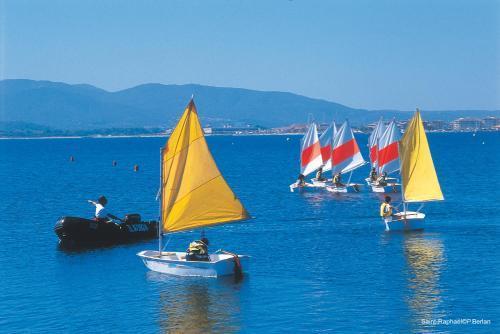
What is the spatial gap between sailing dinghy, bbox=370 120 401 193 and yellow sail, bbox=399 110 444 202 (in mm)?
28152

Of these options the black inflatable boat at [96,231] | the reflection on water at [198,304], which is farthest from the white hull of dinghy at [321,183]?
the reflection on water at [198,304]

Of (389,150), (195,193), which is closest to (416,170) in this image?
(195,193)

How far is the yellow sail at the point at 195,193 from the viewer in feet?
159

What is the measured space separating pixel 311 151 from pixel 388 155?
11.1 m

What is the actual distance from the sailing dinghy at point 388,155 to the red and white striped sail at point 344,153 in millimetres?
4828

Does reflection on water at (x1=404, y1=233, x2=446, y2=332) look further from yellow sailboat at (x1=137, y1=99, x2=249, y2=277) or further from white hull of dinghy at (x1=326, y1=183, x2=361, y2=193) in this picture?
white hull of dinghy at (x1=326, y1=183, x2=361, y2=193)

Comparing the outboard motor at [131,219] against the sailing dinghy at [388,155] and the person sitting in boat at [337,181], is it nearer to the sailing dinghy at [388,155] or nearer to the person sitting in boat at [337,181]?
the person sitting in boat at [337,181]

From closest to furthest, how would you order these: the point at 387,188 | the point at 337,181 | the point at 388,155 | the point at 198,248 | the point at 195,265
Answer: the point at 195,265 < the point at 198,248 < the point at 388,155 < the point at 387,188 < the point at 337,181

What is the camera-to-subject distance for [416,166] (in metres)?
65.3

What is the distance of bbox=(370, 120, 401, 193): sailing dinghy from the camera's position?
94.1m

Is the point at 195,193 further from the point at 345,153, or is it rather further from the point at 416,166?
the point at 345,153

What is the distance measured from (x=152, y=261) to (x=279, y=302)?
32.9ft

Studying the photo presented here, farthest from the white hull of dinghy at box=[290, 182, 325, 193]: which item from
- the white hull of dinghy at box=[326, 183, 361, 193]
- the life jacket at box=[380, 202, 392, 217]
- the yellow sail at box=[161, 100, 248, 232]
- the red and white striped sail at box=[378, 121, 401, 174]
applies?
the yellow sail at box=[161, 100, 248, 232]

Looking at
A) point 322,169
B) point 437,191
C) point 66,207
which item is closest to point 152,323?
point 437,191
